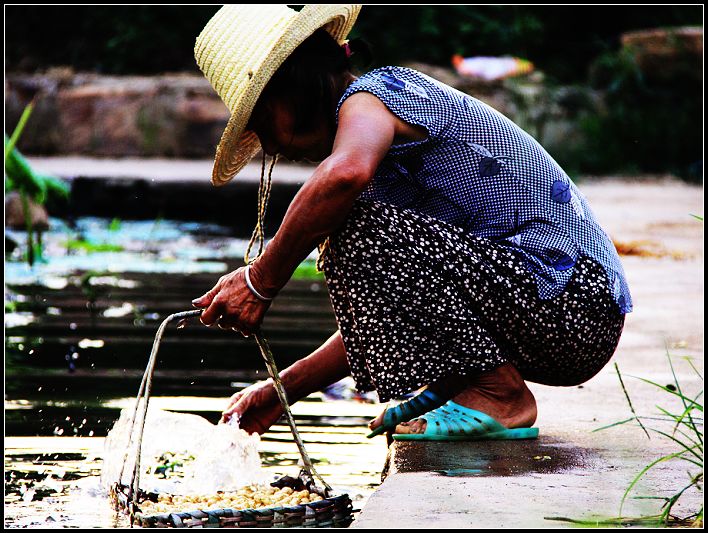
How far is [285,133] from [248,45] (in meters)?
0.21

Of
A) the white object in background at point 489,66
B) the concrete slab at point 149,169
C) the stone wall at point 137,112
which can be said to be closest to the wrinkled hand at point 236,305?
the concrete slab at point 149,169

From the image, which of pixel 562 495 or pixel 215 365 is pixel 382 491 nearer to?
pixel 562 495

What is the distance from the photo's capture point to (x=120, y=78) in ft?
36.1

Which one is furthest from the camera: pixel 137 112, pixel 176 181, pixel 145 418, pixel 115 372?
pixel 137 112

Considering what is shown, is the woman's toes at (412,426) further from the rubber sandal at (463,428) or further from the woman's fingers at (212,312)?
the woman's fingers at (212,312)

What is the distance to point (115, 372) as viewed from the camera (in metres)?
3.61

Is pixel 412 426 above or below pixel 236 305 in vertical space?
below

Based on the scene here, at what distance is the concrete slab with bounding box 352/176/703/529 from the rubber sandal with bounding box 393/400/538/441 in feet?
0.10

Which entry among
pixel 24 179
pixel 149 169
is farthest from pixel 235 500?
pixel 149 169

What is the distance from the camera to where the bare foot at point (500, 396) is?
2654 millimetres

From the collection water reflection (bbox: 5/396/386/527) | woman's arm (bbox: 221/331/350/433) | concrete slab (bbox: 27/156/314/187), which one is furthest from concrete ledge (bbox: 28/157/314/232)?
woman's arm (bbox: 221/331/350/433)

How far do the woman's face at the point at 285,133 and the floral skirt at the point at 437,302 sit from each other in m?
0.22

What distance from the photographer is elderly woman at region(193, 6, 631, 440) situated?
2496 millimetres

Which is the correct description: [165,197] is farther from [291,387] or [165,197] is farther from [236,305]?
[236,305]
